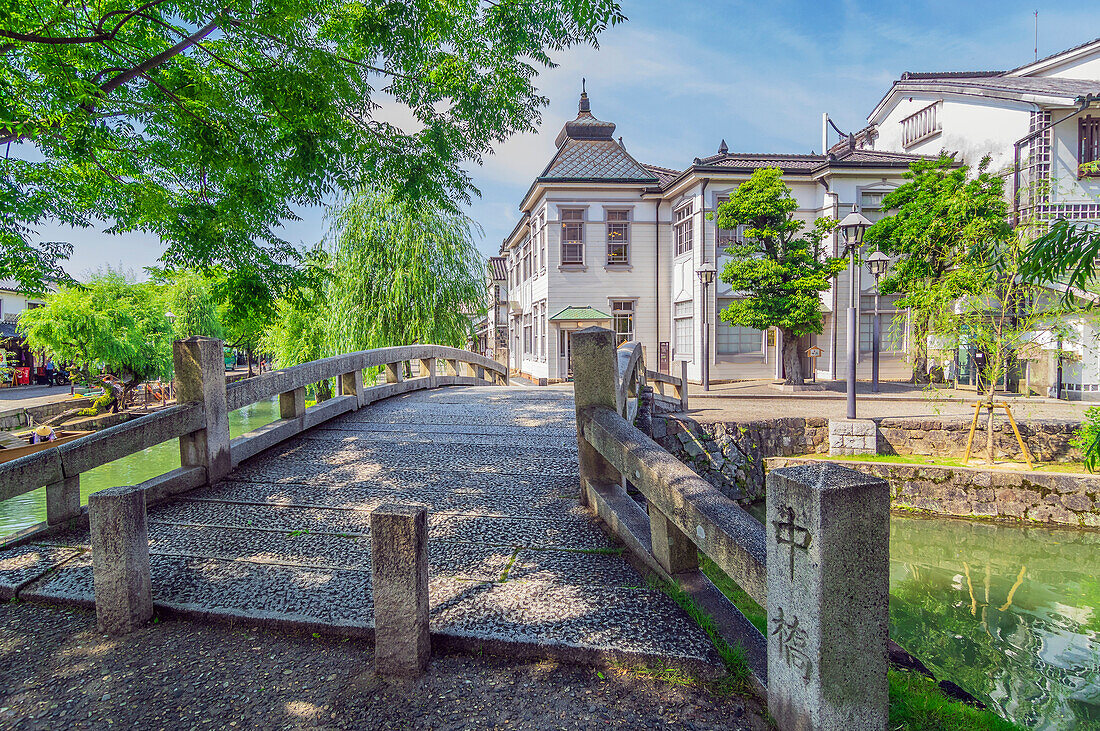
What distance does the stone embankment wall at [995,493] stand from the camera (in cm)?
980

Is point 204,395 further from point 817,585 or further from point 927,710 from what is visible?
point 927,710

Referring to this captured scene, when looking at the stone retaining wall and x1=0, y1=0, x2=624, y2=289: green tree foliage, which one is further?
the stone retaining wall

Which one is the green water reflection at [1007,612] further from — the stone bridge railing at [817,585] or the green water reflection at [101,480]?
the green water reflection at [101,480]

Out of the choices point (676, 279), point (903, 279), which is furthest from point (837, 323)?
point (676, 279)

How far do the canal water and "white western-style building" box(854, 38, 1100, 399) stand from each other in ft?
31.1

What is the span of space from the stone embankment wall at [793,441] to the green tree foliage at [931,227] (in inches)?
74.8

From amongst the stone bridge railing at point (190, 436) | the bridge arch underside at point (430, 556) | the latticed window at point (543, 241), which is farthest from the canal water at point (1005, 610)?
the latticed window at point (543, 241)

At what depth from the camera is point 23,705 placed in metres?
2.36

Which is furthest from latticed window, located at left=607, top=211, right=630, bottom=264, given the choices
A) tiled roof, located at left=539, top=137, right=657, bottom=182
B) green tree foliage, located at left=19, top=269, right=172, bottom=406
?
green tree foliage, located at left=19, top=269, right=172, bottom=406

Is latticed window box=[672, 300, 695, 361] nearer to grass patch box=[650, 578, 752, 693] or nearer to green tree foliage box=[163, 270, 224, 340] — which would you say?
grass patch box=[650, 578, 752, 693]

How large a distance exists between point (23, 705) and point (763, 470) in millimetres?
12016

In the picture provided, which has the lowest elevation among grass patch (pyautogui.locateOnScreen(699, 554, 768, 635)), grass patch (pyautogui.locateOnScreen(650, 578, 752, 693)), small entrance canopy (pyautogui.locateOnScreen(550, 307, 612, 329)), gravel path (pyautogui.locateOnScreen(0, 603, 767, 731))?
grass patch (pyautogui.locateOnScreen(699, 554, 768, 635))

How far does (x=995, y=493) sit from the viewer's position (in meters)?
10.2

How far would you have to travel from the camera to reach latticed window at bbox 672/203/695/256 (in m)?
21.2
